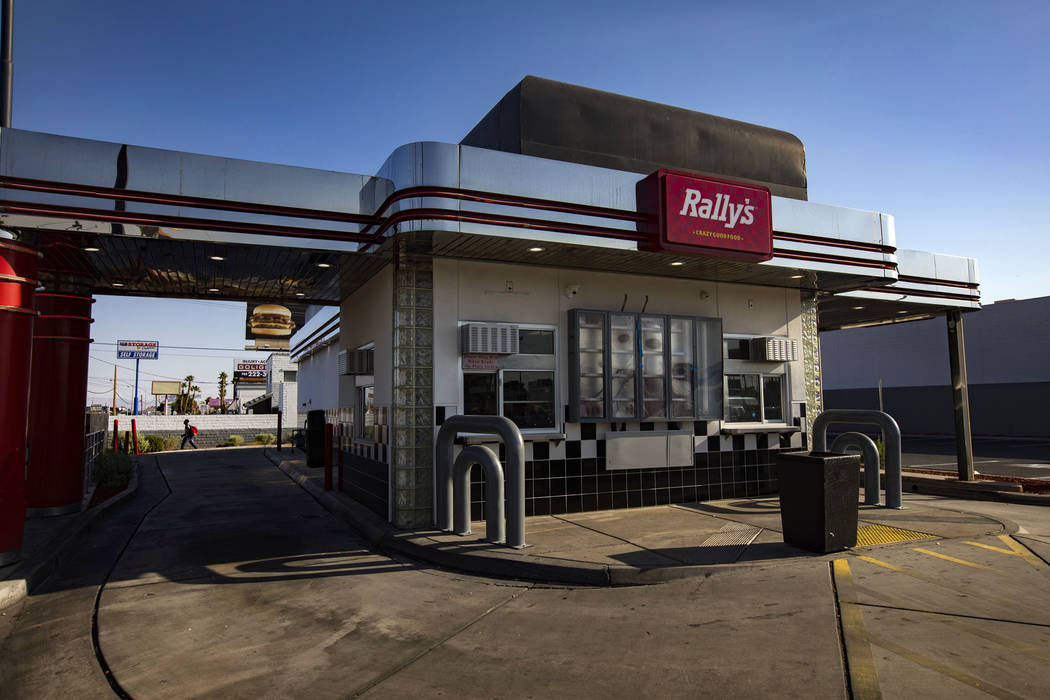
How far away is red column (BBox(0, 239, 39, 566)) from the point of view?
643 centimetres

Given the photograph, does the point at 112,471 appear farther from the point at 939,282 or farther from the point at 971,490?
the point at 939,282

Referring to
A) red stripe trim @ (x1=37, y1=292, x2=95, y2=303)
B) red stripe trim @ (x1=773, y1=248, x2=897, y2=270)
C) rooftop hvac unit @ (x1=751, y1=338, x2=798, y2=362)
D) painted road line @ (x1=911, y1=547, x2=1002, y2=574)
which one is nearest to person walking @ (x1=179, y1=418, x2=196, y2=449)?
red stripe trim @ (x1=37, y1=292, x2=95, y2=303)

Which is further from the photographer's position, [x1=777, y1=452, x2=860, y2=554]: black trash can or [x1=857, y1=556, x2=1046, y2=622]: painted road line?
[x1=777, y1=452, x2=860, y2=554]: black trash can

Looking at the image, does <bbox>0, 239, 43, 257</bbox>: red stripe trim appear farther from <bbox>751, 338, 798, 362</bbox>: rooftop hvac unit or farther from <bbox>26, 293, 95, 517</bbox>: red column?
<bbox>751, 338, 798, 362</bbox>: rooftop hvac unit

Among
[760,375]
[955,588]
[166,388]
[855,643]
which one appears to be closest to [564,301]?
[760,375]

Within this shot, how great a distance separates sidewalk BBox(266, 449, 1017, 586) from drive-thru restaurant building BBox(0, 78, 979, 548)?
51 centimetres

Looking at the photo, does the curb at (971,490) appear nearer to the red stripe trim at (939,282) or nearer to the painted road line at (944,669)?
the red stripe trim at (939,282)

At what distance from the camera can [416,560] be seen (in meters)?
7.02

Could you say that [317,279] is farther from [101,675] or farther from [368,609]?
[101,675]

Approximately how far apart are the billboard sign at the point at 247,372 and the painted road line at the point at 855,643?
230 feet

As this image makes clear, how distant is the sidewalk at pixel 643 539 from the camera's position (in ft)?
20.2

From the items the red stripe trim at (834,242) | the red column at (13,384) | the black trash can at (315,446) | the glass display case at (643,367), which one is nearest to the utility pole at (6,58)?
the red column at (13,384)

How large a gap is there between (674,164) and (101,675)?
9.95 meters

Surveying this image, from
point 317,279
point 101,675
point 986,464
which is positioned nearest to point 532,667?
point 101,675
